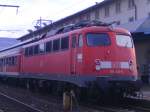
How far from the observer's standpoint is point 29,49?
92.5 ft

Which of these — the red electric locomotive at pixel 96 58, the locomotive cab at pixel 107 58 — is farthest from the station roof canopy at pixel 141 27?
the locomotive cab at pixel 107 58

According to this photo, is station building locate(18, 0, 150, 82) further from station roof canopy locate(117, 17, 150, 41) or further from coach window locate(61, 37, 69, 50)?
coach window locate(61, 37, 69, 50)

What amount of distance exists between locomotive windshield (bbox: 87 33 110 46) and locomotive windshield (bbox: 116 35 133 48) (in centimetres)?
49

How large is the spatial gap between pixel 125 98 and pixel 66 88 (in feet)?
8.82

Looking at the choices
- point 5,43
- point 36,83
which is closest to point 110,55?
point 36,83

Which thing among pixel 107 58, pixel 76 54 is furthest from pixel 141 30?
pixel 107 58

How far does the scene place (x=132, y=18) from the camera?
48.2 m

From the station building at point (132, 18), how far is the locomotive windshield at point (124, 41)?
735cm

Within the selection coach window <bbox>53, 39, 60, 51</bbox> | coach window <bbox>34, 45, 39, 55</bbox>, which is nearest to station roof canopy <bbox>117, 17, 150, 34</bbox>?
coach window <bbox>34, 45, 39, 55</bbox>

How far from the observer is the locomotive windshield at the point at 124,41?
18859 mm

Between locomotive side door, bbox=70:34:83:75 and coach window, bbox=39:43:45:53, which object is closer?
locomotive side door, bbox=70:34:83:75

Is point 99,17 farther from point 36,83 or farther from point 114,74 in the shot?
point 114,74

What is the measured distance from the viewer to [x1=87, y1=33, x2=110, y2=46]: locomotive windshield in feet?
61.1

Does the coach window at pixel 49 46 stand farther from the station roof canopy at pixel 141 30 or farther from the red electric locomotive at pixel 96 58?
the station roof canopy at pixel 141 30
